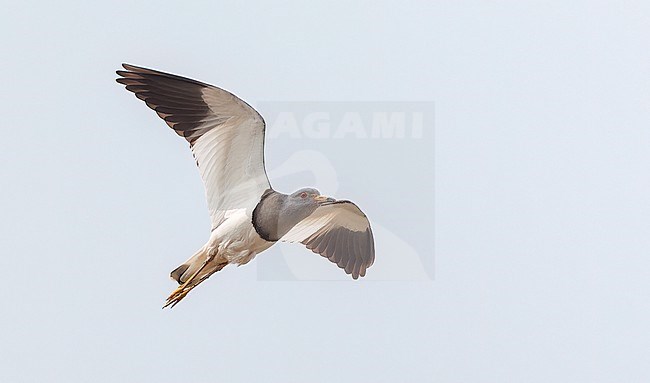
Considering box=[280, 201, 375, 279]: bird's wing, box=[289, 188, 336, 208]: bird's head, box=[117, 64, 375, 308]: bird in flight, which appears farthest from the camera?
box=[280, 201, 375, 279]: bird's wing

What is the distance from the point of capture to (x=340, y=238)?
19.5m

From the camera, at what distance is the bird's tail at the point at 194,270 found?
1720cm

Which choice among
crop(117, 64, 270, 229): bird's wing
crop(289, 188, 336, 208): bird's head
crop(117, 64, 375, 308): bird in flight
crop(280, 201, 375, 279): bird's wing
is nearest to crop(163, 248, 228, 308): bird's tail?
crop(117, 64, 375, 308): bird in flight

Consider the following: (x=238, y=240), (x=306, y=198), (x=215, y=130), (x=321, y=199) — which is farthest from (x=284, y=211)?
(x=215, y=130)

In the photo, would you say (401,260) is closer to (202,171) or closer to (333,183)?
(333,183)

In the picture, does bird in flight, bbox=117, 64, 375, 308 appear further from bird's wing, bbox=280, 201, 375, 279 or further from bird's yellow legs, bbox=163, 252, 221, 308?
bird's wing, bbox=280, 201, 375, 279

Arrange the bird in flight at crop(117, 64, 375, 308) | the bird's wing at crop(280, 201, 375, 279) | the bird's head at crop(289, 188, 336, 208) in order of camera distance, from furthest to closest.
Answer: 1. the bird's wing at crop(280, 201, 375, 279)
2. the bird in flight at crop(117, 64, 375, 308)
3. the bird's head at crop(289, 188, 336, 208)

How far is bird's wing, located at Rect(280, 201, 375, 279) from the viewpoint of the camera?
19406 millimetres

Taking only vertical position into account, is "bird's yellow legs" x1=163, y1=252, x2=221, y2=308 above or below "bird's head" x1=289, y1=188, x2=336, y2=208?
below

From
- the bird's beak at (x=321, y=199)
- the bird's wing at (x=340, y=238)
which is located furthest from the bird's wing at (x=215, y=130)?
the bird's wing at (x=340, y=238)

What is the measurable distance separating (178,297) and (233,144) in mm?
2043

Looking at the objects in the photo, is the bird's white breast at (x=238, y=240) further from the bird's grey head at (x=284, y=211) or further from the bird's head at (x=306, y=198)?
the bird's head at (x=306, y=198)

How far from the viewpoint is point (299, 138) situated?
20.0m

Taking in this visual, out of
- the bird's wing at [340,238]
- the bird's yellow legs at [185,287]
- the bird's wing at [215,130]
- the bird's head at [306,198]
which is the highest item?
the bird's wing at [215,130]
